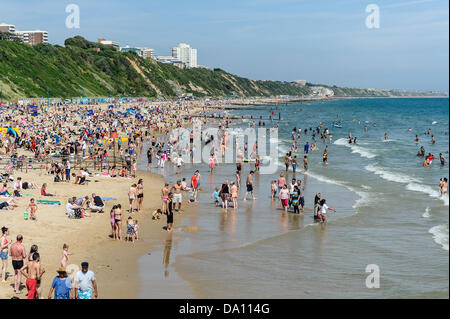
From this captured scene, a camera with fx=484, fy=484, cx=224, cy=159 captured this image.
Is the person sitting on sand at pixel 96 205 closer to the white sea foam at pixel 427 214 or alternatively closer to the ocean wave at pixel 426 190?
the white sea foam at pixel 427 214

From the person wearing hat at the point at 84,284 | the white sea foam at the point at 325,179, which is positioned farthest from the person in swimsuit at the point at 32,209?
the white sea foam at the point at 325,179

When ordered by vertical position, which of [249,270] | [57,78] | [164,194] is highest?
[57,78]

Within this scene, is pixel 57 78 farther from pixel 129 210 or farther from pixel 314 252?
pixel 314 252

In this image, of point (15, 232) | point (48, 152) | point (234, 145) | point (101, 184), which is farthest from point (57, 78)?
point (15, 232)

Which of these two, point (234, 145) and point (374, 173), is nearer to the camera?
point (374, 173)

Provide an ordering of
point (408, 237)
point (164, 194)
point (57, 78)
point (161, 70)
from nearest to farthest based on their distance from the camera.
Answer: point (408, 237), point (164, 194), point (57, 78), point (161, 70)

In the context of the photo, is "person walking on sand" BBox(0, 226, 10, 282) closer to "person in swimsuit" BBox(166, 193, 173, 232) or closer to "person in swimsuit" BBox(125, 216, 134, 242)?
"person in swimsuit" BBox(125, 216, 134, 242)
